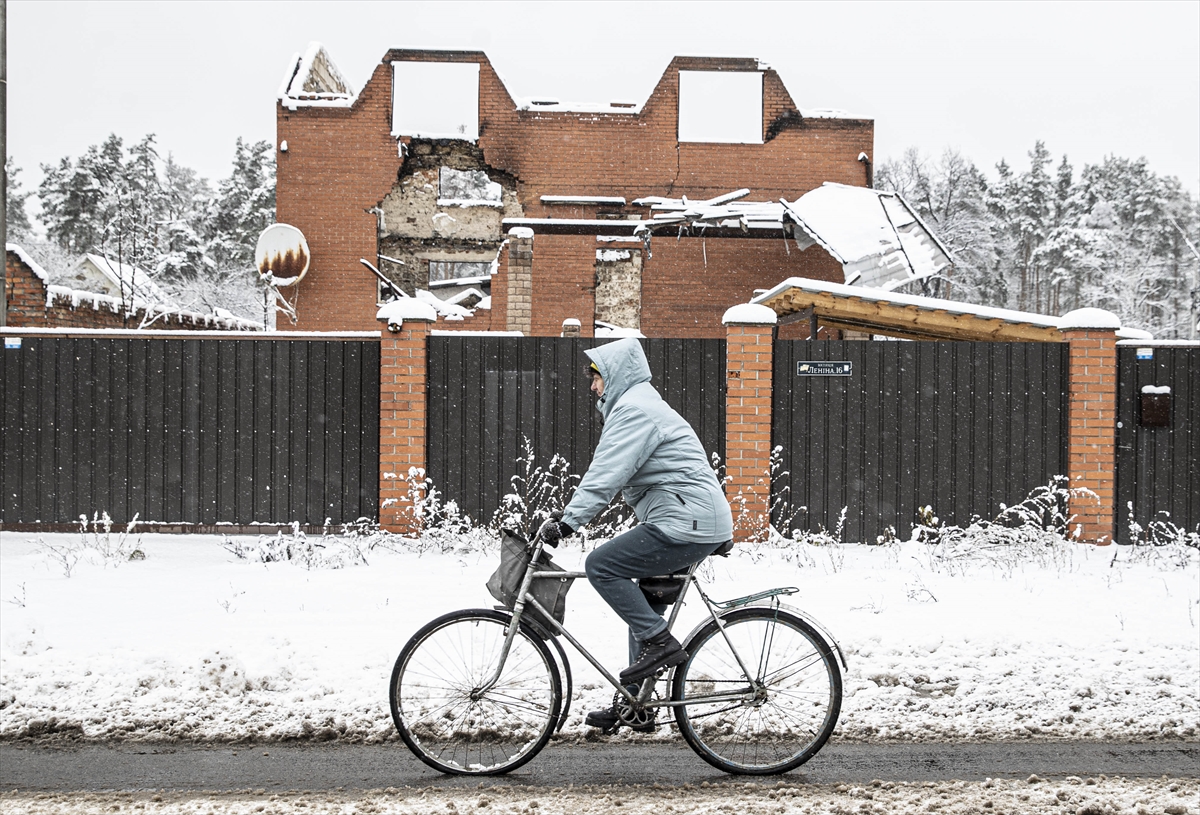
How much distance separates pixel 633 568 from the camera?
13.7 ft

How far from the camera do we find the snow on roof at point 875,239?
62.1 ft

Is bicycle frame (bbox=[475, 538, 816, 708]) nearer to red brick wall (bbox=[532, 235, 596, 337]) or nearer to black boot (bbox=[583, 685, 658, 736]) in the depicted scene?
black boot (bbox=[583, 685, 658, 736])

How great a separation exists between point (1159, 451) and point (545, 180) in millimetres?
15740

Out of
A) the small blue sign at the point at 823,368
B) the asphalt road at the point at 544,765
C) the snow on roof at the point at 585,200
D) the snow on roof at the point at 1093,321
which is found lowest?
the asphalt road at the point at 544,765

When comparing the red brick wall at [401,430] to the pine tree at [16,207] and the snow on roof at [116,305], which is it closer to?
the snow on roof at [116,305]

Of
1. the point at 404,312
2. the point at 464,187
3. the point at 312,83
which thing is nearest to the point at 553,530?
the point at 404,312

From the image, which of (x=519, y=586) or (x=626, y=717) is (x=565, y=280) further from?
(x=626, y=717)

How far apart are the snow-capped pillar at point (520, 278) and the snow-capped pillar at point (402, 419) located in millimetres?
9269

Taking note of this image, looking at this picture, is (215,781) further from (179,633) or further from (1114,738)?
(1114,738)

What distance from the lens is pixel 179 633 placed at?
20.4 feet

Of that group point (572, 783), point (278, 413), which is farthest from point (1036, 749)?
point (278, 413)

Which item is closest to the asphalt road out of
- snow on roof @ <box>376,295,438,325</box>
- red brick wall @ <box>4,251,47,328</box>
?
snow on roof @ <box>376,295,438,325</box>

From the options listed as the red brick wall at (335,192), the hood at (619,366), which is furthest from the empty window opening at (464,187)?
the hood at (619,366)

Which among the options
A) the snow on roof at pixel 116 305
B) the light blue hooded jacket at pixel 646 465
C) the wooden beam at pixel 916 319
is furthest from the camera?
the snow on roof at pixel 116 305
